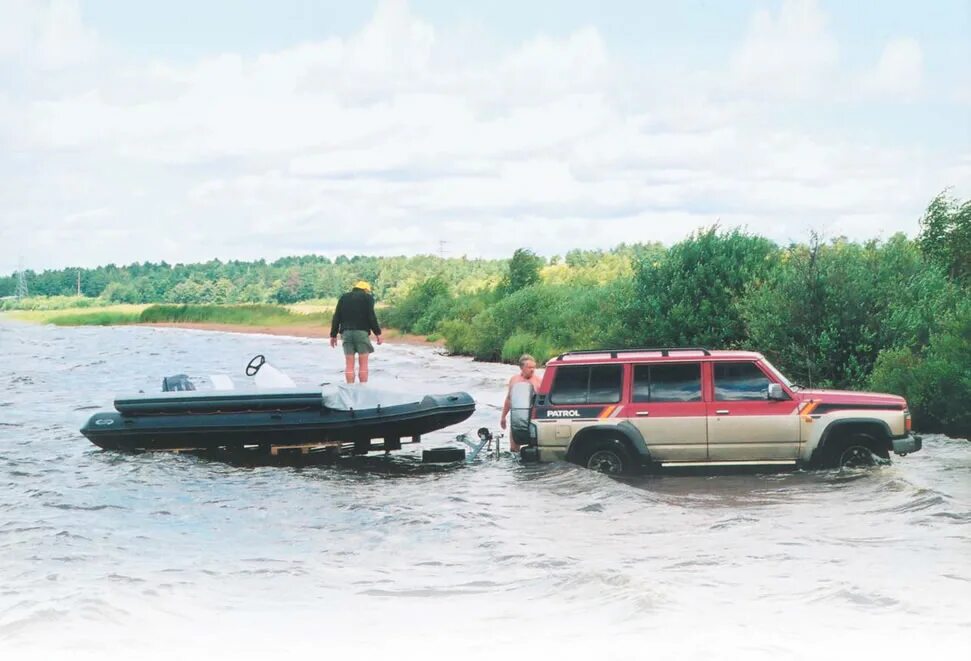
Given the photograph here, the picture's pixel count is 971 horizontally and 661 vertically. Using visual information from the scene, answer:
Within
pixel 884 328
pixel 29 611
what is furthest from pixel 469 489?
pixel 884 328

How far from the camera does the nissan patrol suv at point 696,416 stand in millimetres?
13984

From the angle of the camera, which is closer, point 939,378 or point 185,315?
point 939,378

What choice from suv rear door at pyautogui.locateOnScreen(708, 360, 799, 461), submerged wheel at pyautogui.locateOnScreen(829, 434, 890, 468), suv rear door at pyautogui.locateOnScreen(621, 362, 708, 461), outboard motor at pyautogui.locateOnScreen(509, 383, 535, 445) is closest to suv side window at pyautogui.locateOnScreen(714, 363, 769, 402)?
suv rear door at pyautogui.locateOnScreen(708, 360, 799, 461)

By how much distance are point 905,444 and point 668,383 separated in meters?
2.83

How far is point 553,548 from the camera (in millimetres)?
11617

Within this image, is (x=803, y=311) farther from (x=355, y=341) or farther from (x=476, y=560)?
(x=476, y=560)

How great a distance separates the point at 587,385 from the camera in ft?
46.8

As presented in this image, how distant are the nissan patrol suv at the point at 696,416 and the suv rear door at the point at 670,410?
1 centimetres

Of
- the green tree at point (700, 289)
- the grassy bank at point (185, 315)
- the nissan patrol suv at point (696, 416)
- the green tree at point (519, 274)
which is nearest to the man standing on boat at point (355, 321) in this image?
the nissan patrol suv at point (696, 416)

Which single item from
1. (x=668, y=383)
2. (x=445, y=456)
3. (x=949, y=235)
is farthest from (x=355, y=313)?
(x=949, y=235)

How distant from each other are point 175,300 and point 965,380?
94819 mm

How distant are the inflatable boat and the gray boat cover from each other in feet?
0.05

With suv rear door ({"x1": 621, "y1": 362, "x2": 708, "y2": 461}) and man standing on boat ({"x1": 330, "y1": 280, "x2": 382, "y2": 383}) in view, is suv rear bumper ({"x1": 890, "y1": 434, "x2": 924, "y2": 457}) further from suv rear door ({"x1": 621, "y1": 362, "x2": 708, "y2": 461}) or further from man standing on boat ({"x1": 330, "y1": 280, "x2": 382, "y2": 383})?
man standing on boat ({"x1": 330, "y1": 280, "x2": 382, "y2": 383})

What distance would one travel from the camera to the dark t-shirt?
64.6ft
